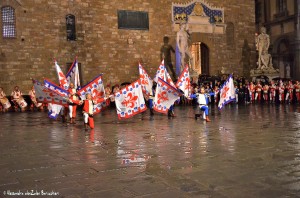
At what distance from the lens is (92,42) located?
23.7 m

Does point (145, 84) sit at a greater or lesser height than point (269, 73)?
lesser

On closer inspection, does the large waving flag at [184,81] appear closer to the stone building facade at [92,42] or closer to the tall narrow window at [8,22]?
the stone building facade at [92,42]

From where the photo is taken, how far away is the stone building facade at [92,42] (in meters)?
21.7

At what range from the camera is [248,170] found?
5.51 m

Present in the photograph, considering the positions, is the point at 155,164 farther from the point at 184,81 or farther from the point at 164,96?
the point at 184,81

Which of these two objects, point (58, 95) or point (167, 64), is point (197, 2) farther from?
point (58, 95)

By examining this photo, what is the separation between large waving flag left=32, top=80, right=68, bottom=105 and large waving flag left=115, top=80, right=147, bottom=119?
1.91m

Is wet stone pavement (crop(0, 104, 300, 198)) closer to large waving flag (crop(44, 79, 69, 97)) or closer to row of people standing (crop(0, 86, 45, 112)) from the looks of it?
large waving flag (crop(44, 79, 69, 97))

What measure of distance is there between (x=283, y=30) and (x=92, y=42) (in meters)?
19.7

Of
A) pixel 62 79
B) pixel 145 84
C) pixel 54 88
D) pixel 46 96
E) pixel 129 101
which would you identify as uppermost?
pixel 62 79

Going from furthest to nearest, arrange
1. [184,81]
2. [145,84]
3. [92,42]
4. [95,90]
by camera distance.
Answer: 1. [92,42]
2. [145,84]
3. [184,81]
4. [95,90]

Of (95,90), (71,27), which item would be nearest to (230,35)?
(71,27)

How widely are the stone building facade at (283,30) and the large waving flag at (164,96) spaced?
21556mm

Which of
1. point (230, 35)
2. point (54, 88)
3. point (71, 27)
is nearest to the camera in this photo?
point (54, 88)
